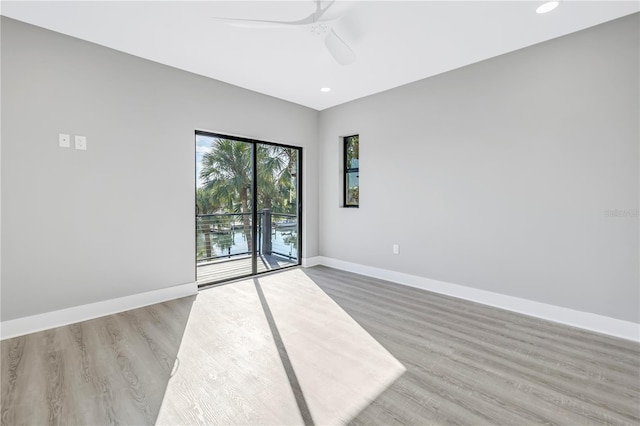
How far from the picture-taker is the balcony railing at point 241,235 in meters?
3.79

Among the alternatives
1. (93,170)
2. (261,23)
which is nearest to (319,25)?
(261,23)

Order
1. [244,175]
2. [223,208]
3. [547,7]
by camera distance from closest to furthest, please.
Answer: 1. [547,7]
2. [223,208]
3. [244,175]

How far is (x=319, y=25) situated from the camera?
2457 millimetres

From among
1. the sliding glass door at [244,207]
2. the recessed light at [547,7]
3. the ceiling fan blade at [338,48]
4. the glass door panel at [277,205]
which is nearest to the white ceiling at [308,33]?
the recessed light at [547,7]

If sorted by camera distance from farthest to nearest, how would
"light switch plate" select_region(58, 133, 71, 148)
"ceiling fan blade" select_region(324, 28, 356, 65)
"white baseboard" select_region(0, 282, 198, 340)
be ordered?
"light switch plate" select_region(58, 133, 71, 148), "white baseboard" select_region(0, 282, 198, 340), "ceiling fan blade" select_region(324, 28, 356, 65)

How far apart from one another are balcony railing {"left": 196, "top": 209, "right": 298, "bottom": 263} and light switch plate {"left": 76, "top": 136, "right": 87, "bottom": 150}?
52.3 inches

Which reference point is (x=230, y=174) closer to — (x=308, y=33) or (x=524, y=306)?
(x=308, y=33)

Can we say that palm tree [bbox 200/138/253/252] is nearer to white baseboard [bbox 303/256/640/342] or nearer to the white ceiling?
the white ceiling

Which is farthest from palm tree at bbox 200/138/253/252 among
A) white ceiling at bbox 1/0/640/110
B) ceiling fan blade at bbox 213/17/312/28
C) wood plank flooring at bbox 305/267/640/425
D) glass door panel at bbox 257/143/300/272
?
wood plank flooring at bbox 305/267/640/425

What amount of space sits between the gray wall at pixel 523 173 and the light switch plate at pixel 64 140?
3456mm

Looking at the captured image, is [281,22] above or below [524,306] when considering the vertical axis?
above

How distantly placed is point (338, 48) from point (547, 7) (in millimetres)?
1654

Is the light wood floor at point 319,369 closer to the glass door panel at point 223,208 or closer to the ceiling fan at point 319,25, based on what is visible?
the glass door panel at point 223,208

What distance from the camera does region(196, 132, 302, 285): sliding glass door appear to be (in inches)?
148
